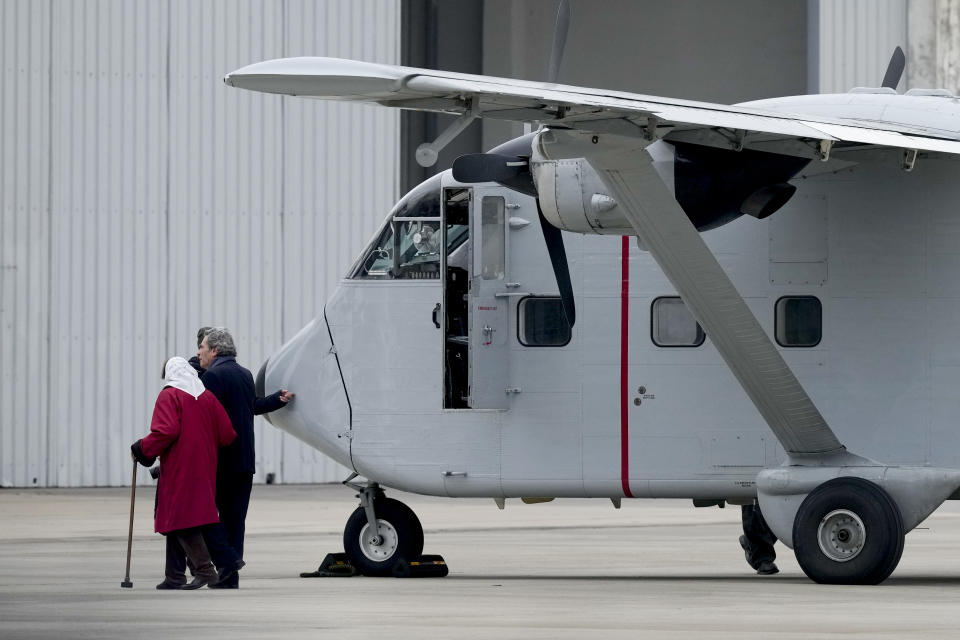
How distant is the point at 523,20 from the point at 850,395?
81.0ft

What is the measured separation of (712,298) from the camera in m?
13.0

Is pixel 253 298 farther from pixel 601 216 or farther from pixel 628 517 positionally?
pixel 601 216

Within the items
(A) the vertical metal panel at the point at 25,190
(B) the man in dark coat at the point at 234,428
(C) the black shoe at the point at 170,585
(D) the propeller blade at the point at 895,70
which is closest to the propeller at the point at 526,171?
(B) the man in dark coat at the point at 234,428

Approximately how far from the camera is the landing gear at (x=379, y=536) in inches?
588

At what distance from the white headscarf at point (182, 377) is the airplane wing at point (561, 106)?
11.2 feet

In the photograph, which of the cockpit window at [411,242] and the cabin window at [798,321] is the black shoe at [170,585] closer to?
the cockpit window at [411,242]

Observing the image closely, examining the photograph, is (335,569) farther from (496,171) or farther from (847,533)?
(847,533)

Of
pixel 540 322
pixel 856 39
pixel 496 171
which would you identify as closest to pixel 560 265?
pixel 540 322

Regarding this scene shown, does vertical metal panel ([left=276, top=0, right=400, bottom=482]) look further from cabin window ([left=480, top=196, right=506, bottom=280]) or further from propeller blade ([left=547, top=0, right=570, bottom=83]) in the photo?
propeller blade ([left=547, top=0, right=570, bottom=83])

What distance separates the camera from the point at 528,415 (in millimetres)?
14602

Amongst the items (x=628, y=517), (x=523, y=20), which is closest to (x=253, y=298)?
(x=628, y=517)

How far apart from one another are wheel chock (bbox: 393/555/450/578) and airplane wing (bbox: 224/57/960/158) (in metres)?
4.98

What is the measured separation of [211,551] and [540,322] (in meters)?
3.51

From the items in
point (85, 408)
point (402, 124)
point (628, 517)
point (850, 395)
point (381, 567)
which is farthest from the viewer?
point (402, 124)
